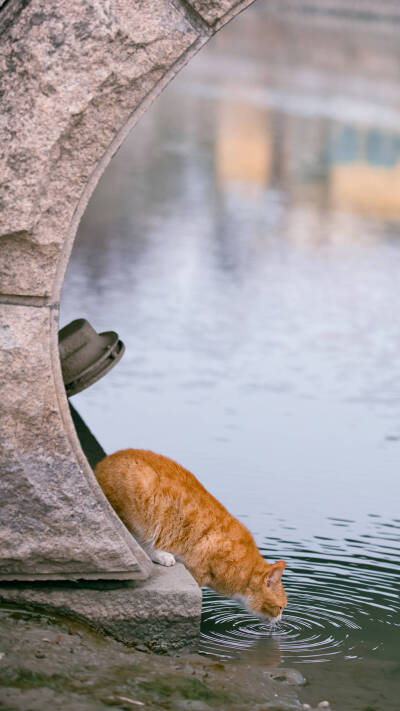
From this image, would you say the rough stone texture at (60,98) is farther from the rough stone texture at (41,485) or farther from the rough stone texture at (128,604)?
the rough stone texture at (128,604)

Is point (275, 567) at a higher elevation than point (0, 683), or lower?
higher

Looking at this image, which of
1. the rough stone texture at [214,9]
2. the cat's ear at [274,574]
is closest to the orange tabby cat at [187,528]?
the cat's ear at [274,574]

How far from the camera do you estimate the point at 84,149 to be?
4.16 meters

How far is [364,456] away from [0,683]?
13.0ft

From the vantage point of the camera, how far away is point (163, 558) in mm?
4672

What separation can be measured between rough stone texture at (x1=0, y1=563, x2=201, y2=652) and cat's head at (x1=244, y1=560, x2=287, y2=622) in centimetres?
52

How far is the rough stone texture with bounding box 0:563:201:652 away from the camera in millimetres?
4422

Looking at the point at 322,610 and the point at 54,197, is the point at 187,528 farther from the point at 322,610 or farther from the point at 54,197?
the point at 54,197

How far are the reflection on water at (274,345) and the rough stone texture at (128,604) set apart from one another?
11.8 inches

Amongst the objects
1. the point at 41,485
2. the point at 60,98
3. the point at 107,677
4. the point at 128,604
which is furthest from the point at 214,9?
the point at 107,677

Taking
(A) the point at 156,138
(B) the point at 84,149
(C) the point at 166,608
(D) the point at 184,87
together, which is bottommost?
(C) the point at 166,608

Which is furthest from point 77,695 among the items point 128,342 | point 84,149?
point 128,342

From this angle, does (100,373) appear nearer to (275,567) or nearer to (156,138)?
(275,567)

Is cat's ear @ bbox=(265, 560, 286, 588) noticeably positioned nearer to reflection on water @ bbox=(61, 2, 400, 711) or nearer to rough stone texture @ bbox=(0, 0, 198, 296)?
reflection on water @ bbox=(61, 2, 400, 711)
